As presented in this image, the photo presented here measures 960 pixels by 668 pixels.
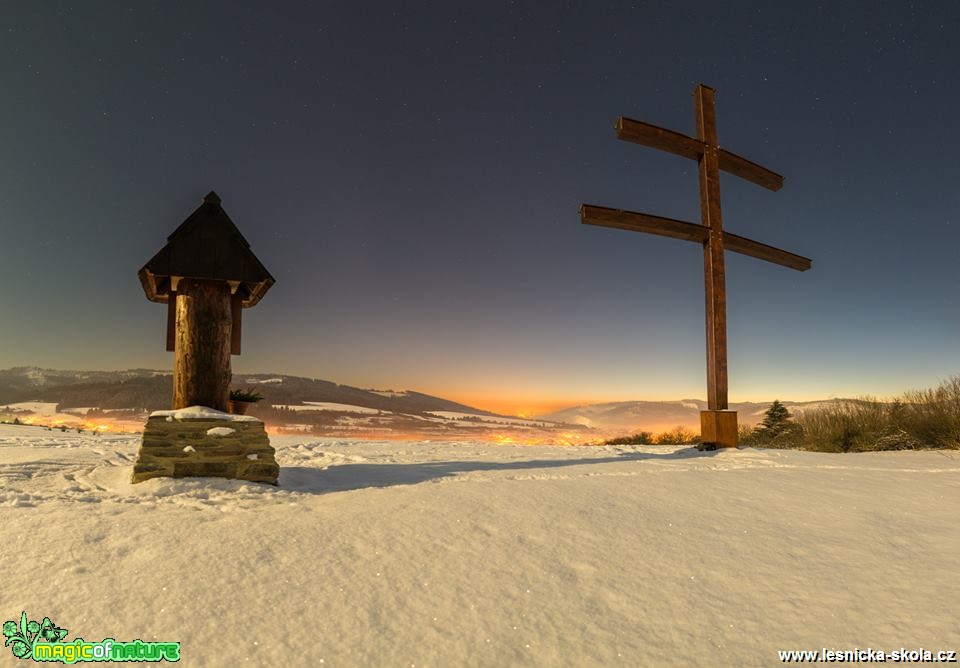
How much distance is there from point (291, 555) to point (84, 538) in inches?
49.9

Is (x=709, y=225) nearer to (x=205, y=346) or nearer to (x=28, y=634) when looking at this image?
(x=205, y=346)

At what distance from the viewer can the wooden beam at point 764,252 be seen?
30.6 ft

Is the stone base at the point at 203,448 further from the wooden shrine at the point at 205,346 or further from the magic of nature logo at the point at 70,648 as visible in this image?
the magic of nature logo at the point at 70,648

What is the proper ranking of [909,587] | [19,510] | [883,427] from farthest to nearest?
[883,427]
[19,510]
[909,587]

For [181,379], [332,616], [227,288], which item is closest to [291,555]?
[332,616]

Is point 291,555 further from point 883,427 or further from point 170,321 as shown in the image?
point 883,427

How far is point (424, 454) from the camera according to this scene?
7719 mm

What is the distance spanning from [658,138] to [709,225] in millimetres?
1696

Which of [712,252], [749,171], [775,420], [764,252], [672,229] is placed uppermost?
[749,171]

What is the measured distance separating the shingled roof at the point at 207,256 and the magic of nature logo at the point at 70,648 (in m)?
3.94

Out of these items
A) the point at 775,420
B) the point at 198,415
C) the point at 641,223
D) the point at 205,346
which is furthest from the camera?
the point at 775,420

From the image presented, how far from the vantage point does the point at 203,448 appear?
5012 mm

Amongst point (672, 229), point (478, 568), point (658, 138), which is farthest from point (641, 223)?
point (478, 568)

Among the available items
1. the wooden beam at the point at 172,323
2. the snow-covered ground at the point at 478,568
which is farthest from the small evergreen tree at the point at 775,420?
the wooden beam at the point at 172,323
